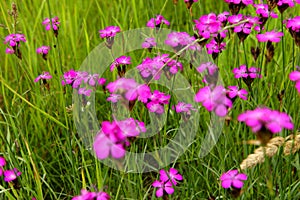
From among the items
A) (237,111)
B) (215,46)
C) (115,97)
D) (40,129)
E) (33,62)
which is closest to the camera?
(115,97)

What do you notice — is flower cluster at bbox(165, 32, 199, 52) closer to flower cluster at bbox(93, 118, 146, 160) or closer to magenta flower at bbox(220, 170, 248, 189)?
magenta flower at bbox(220, 170, 248, 189)

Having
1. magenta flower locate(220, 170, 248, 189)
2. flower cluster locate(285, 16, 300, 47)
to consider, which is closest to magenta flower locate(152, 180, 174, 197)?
magenta flower locate(220, 170, 248, 189)

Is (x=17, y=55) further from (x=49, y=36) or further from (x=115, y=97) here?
(x=49, y=36)

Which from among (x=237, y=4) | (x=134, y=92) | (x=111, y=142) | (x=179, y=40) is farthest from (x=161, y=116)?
(x=111, y=142)

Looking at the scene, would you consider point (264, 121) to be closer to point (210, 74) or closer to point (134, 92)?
point (134, 92)

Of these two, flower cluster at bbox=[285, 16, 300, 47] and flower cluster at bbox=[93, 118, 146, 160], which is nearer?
flower cluster at bbox=[93, 118, 146, 160]

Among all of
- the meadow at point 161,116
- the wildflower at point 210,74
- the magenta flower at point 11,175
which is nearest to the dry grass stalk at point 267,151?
the meadow at point 161,116

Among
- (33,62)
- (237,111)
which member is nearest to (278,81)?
(237,111)

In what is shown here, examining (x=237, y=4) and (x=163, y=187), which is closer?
(x=163, y=187)
